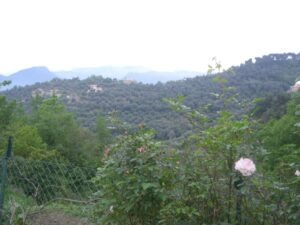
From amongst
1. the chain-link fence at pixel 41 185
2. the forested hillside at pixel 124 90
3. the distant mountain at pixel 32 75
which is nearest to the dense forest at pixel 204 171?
the chain-link fence at pixel 41 185

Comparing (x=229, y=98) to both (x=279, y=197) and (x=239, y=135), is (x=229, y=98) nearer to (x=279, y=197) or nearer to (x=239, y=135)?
(x=239, y=135)

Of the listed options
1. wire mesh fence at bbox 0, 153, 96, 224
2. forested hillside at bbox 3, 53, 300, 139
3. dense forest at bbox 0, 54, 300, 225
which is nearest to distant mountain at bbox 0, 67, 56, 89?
forested hillside at bbox 3, 53, 300, 139

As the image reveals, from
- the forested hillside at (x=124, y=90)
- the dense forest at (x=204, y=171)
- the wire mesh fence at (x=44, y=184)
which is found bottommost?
the forested hillside at (x=124, y=90)

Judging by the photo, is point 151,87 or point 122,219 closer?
point 122,219

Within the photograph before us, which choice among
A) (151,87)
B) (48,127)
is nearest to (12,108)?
(48,127)

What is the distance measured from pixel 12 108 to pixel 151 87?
24347mm

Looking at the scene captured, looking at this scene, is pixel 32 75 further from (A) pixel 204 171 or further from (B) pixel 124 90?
(A) pixel 204 171

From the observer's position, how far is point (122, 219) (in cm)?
241

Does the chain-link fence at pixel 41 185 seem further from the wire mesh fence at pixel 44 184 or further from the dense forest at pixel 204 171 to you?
the dense forest at pixel 204 171

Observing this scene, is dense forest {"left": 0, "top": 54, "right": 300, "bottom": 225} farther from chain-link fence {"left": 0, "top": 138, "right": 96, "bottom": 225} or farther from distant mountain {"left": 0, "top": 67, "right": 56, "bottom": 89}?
distant mountain {"left": 0, "top": 67, "right": 56, "bottom": 89}

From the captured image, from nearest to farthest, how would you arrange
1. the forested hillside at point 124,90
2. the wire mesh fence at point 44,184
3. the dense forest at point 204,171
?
the dense forest at point 204,171 → the wire mesh fence at point 44,184 → the forested hillside at point 124,90

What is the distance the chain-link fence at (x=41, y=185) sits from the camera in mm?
4152

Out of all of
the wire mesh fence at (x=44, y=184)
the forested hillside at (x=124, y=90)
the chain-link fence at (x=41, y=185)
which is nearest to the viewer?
the chain-link fence at (x=41, y=185)

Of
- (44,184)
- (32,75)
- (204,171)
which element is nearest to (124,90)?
(44,184)
